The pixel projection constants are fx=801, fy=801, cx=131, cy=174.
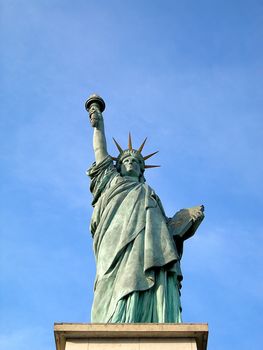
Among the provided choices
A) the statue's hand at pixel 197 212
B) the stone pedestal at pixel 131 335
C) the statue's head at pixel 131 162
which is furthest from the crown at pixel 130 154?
the stone pedestal at pixel 131 335

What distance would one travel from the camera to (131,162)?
15.8 m

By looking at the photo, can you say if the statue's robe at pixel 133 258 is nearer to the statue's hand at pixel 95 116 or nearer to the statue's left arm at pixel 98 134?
the statue's left arm at pixel 98 134

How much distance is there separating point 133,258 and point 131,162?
326cm

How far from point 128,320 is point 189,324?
1.18 meters

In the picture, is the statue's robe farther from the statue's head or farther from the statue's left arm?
the statue's left arm

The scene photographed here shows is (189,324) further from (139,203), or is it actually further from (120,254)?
(139,203)

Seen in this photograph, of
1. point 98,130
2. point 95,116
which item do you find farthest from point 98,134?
point 95,116

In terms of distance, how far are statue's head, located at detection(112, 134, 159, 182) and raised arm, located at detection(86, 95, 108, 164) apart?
314mm

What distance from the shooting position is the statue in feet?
40.8

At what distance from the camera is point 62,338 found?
11188mm

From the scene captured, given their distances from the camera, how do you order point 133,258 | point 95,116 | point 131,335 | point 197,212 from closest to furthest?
point 131,335 → point 133,258 → point 197,212 → point 95,116

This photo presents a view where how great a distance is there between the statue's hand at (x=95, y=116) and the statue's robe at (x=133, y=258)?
1.97m

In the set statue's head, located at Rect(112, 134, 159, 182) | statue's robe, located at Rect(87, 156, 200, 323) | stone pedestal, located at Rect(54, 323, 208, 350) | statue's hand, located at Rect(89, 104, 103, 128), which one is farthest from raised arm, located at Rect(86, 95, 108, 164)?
stone pedestal, located at Rect(54, 323, 208, 350)

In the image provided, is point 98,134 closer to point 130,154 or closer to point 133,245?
point 130,154
